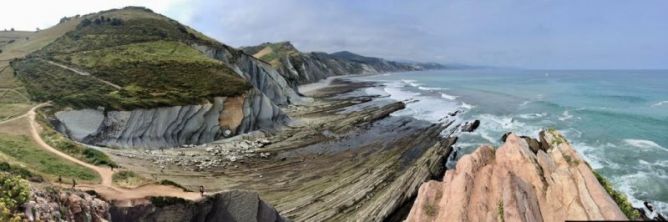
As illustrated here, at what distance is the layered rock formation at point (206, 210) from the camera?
2283cm

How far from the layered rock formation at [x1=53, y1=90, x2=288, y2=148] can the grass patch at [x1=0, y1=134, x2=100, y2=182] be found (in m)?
13.9

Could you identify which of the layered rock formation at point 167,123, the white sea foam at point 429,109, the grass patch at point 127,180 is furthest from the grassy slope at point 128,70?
the white sea foam at point 429,109

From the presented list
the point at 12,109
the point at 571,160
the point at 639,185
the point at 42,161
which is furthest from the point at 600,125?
the point at 12,109

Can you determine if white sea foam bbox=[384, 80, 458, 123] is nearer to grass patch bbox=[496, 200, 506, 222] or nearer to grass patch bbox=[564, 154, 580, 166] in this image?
grass patch bbox=[564, 154, 580, 166]

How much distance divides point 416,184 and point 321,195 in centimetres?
797

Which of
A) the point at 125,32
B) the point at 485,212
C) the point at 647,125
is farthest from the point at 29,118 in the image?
the point at 647,125

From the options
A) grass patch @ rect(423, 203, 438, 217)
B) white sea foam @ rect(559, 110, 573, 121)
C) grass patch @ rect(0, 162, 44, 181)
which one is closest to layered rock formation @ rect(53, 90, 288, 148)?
grass patch @ rect(0, 162, 44, 181)

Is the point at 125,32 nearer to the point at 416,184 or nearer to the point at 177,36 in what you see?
the point at 177,36

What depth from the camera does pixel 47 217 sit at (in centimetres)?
1866

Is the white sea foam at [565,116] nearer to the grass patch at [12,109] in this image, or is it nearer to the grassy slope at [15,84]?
the grass patch at [12,109]

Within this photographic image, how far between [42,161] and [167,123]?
25544 mm

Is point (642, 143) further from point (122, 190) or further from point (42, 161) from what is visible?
point (42, 161)

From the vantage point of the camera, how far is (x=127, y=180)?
94.4 feet

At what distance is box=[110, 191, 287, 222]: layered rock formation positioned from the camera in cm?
2283
